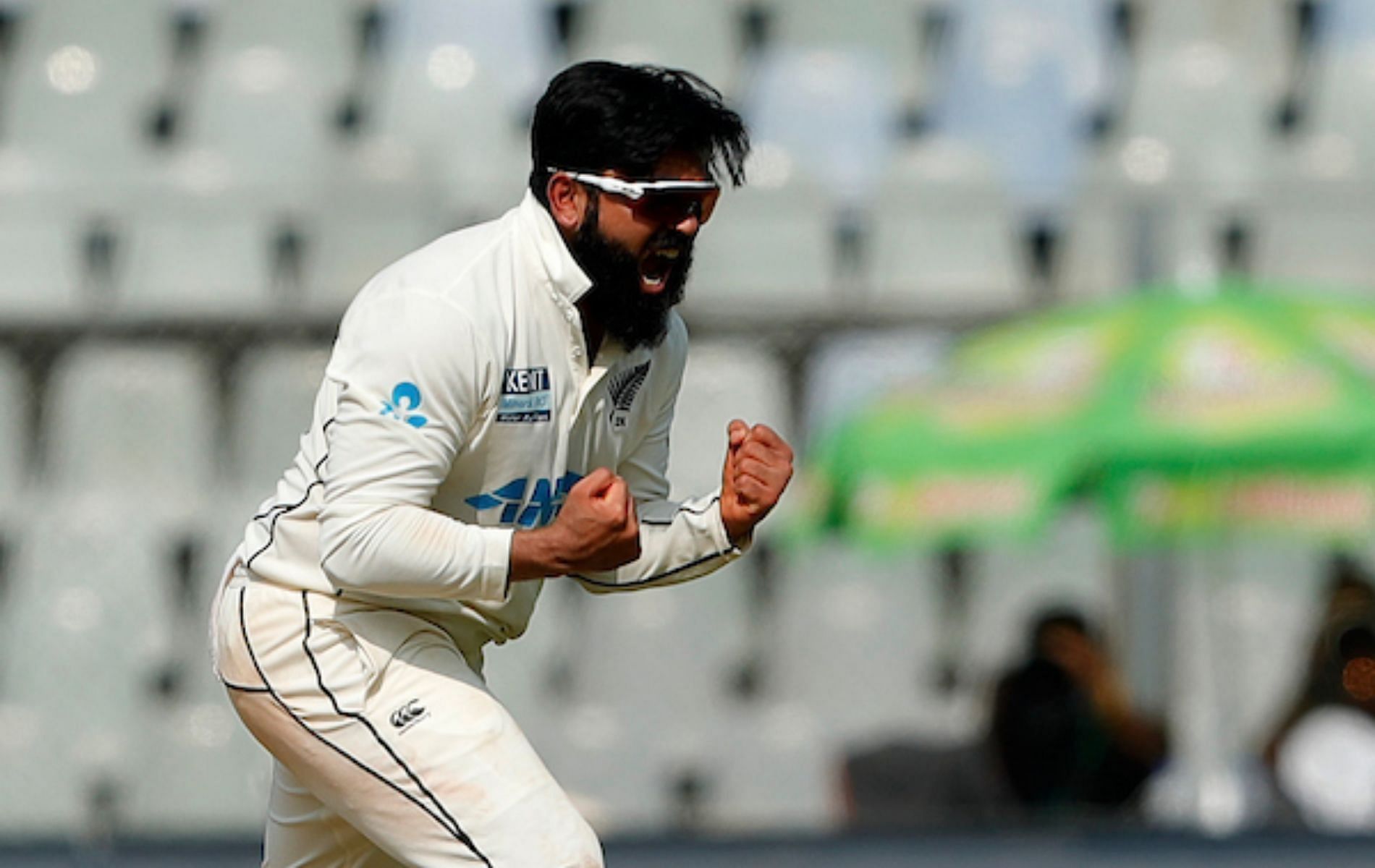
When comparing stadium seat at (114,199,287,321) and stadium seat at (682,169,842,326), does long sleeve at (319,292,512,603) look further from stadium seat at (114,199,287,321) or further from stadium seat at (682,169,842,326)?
stadium seat at (114,199,287,321)

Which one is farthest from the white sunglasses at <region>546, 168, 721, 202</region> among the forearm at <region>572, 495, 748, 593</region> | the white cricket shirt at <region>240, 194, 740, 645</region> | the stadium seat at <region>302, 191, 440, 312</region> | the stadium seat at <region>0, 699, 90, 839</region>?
the stadium seat at <region>302, 191, 440, 312</region>

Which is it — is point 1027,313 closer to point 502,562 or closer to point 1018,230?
point 1018,230

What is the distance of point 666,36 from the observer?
797 cm

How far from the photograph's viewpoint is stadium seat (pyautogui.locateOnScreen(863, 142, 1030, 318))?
6.97 m

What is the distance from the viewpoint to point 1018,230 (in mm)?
7051

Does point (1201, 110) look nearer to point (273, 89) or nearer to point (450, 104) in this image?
point (450, 104)

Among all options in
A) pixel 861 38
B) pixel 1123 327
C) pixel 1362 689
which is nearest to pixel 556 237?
pixel 1123 327

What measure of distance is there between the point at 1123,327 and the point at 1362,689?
1277 millimetres

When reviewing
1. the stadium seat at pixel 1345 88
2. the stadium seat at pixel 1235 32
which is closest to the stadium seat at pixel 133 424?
the stadium seat at pixel 1235 32

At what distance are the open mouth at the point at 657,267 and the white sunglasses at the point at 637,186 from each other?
9cm

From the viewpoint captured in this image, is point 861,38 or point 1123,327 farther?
point 861,38

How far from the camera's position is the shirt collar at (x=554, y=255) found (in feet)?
8.75

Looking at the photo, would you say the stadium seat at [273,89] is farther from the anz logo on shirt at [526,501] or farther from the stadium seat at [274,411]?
the anz logo on shirt at [526,501]

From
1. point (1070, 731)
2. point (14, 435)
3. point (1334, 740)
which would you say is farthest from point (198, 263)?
point (1334, 740)
